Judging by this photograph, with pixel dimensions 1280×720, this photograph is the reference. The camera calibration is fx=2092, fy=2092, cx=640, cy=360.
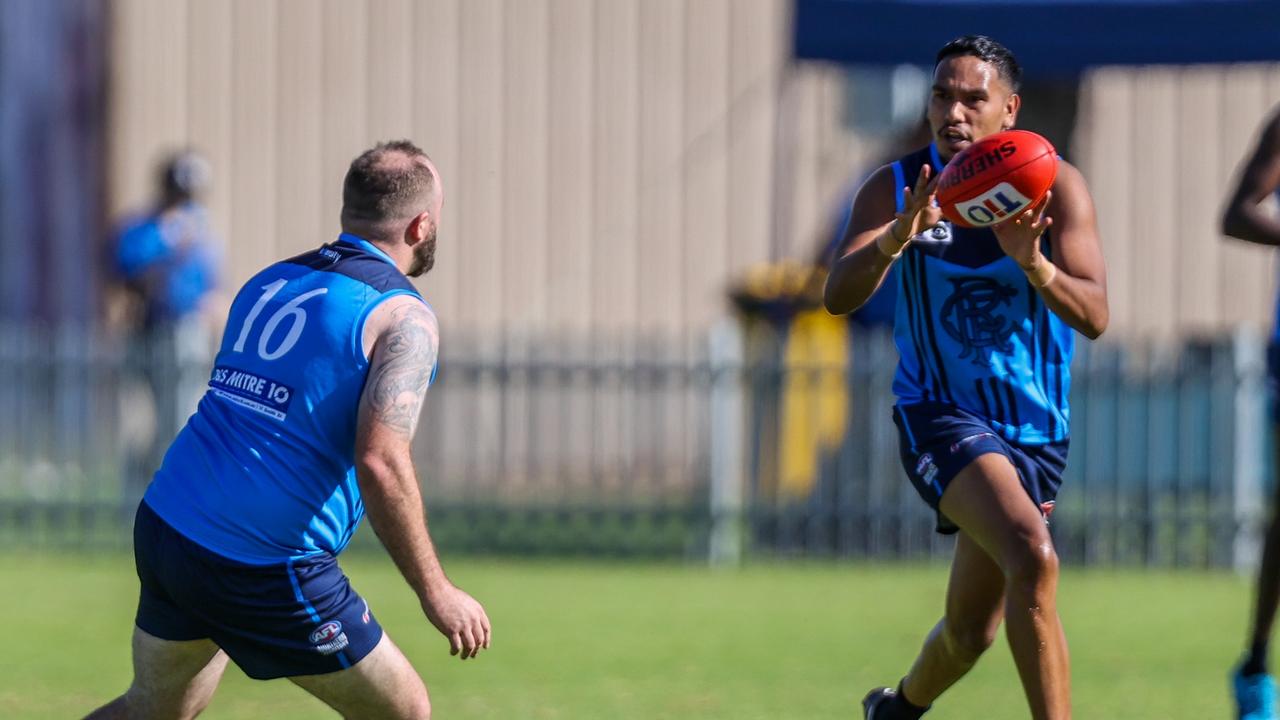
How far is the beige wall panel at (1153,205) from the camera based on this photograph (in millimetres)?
20344

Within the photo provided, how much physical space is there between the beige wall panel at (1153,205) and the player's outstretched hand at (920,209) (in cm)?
1529

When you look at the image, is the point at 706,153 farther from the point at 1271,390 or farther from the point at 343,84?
the point at 1271,390

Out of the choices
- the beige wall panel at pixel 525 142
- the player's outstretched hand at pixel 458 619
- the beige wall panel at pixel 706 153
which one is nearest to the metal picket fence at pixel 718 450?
the beige wall panel at pixel 706 153

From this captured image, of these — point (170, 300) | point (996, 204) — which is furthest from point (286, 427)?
point (170, 300)

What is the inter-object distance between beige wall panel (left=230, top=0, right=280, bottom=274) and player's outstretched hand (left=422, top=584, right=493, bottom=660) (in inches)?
612

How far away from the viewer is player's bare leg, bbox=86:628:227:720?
16.7ft

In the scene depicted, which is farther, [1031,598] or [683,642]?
[683,642]

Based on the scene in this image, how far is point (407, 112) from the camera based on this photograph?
65.1 feet

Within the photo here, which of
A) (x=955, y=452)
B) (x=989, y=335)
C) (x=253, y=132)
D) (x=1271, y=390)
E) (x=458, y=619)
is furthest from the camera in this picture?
(x=253, y=132)

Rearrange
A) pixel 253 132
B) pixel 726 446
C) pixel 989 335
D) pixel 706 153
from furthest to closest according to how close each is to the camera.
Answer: pixel 253 132 < pixel 706 153 < pixel 726 446 < pixel 989 335

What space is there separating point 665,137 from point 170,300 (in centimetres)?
649

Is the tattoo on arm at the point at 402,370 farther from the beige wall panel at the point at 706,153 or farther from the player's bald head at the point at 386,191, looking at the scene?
the beige wall panel at the point at 706,153

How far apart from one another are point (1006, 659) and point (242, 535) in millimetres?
4938

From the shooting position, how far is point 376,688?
16.3 ft
